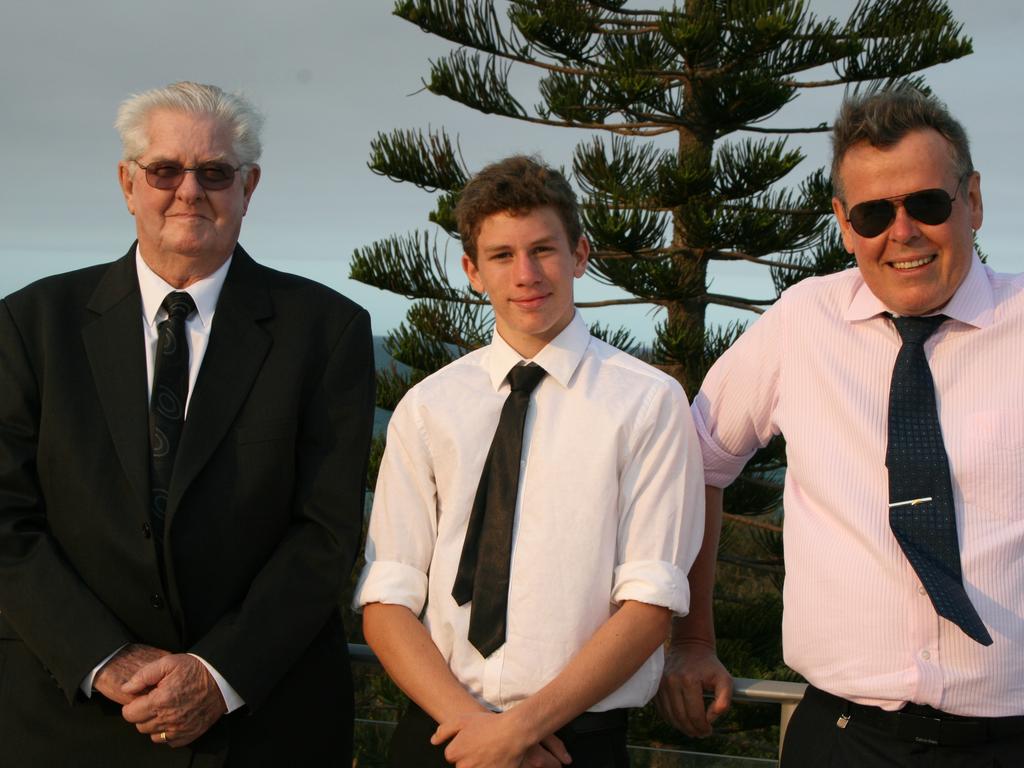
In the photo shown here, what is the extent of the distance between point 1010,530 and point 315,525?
1267 millimetres

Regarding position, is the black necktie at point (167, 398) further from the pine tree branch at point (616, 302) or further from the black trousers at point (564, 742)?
the pine tree branch at point (616, 302)

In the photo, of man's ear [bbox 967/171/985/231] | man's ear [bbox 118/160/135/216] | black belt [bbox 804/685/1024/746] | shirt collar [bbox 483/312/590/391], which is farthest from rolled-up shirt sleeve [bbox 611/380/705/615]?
man's ear [bbox 118/160/135/216]

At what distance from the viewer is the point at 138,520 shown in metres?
2.20

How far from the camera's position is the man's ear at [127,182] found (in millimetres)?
2387

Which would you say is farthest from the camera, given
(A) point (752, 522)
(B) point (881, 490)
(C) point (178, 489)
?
(A) point (752, 522)

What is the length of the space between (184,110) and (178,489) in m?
0.75

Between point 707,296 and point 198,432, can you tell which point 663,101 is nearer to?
point 707,296

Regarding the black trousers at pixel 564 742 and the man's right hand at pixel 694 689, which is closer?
the black trousers at pixel 564 742

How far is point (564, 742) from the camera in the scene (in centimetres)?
212

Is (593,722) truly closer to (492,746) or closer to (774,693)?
(492,746)

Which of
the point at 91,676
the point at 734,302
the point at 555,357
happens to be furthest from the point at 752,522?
the point at 91,676

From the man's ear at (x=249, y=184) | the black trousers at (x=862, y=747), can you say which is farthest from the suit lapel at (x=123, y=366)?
the black trousers at (x=862, y=747)

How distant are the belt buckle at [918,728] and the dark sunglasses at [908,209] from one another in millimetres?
848

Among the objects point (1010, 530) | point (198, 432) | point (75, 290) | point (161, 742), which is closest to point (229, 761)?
point (161, 742)
